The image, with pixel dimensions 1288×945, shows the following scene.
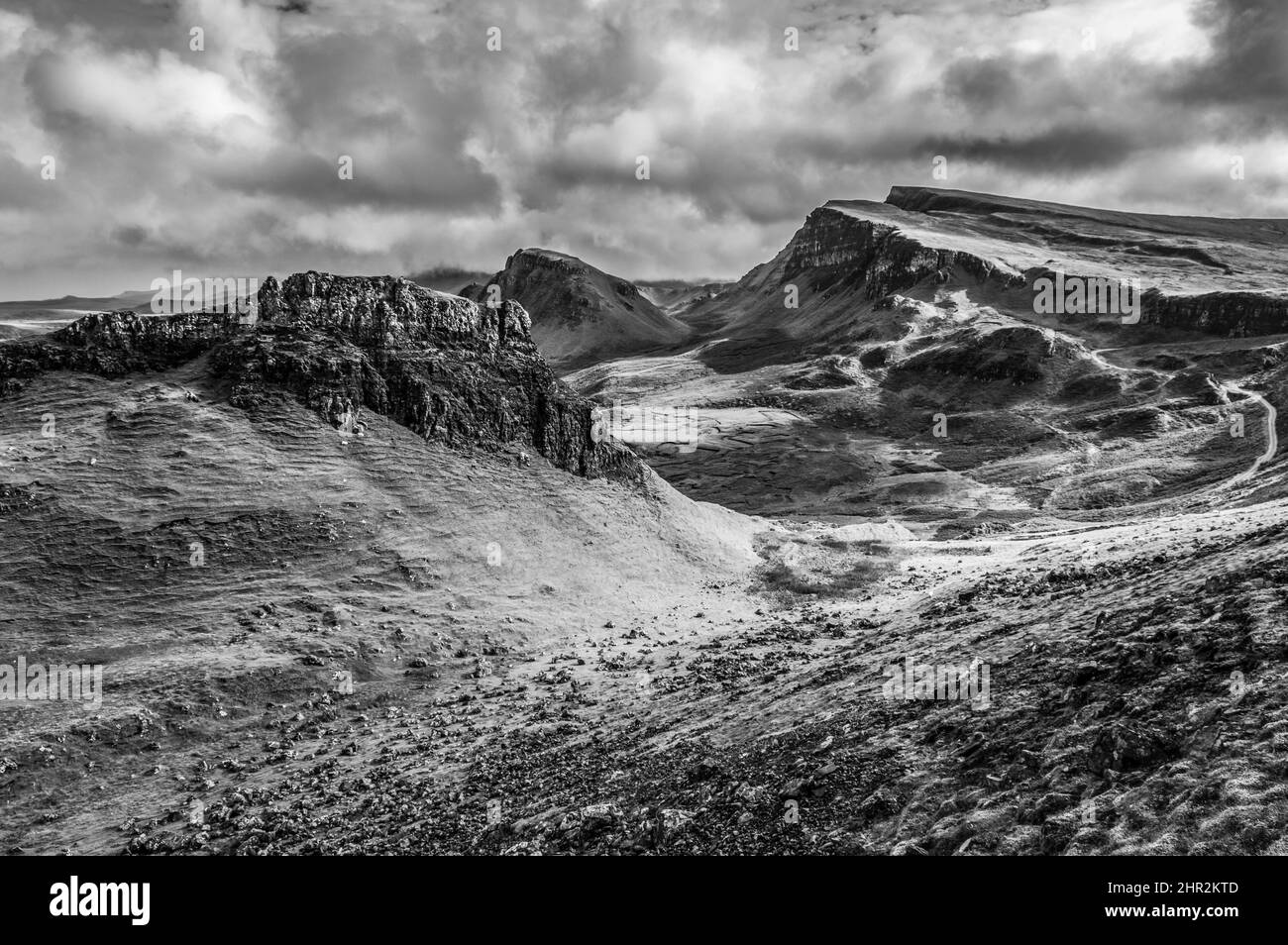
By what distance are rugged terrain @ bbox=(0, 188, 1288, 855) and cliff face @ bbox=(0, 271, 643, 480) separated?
23cm

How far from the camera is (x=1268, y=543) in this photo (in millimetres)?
24016

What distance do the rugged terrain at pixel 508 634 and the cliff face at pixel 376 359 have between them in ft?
0.74

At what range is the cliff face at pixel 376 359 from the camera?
160 ft

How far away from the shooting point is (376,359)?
2140 inches

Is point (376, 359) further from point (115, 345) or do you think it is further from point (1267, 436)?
A: point (1267, 436)

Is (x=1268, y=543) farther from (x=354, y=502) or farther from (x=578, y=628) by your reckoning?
(x=354, y=502)

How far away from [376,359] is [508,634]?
927 inches

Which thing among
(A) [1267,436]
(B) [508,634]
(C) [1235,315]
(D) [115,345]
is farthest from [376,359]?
(C) [1235,315]

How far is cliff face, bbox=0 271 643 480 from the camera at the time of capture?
48.8 metres

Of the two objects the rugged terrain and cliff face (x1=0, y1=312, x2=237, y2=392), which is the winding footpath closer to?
the rugged terrain

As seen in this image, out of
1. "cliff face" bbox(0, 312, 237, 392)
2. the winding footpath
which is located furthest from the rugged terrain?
the winding footpath

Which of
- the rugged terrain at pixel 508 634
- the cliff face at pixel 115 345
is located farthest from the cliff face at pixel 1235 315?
the cliff face at pixel 115 345
